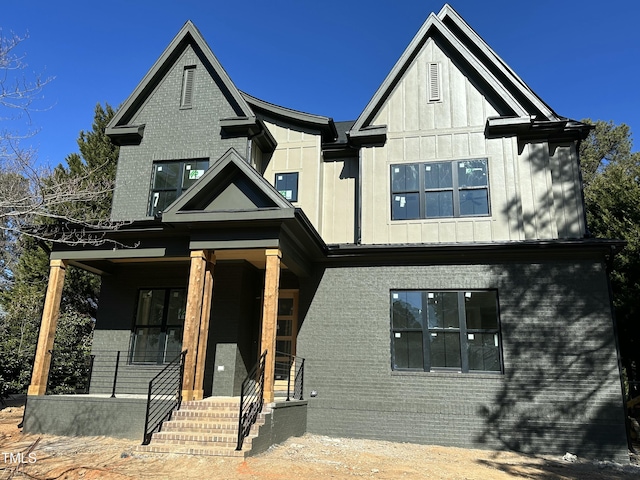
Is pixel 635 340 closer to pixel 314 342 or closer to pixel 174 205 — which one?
pixel 314 342

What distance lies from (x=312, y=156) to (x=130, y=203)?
5.06 m

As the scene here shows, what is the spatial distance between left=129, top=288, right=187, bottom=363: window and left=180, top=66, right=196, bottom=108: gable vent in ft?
17.2

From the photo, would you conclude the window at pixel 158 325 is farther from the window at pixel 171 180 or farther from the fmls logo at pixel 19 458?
the fmls logo at pixel 19 458

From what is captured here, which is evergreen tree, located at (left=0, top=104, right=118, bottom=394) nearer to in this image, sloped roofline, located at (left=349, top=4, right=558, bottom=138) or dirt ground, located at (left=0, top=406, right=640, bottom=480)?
dirt ground, located at (left=0, top=406, right=640, bottom=480)

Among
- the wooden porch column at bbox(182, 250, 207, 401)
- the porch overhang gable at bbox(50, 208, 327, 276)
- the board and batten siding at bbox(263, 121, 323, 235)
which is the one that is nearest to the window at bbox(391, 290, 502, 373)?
the porch overhang gable at bbox(50, 208, 327, 276)

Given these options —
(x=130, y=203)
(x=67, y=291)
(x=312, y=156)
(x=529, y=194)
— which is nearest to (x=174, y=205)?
(x=130, y=203)

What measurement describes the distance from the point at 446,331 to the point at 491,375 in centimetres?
132

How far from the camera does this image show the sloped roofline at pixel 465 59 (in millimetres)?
11711

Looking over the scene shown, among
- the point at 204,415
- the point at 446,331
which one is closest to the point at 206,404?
the point at 204,415

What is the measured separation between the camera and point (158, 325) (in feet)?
39.7

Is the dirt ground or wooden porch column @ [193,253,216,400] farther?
wooden porch column @ [193,253,216,400]

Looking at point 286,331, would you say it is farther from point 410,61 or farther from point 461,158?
point 410,61

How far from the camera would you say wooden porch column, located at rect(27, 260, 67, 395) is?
10383 mm

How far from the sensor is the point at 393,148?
12.2 m
